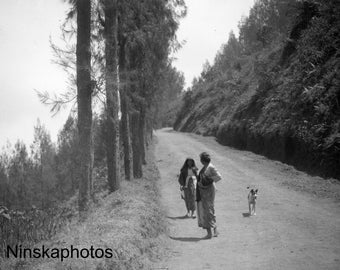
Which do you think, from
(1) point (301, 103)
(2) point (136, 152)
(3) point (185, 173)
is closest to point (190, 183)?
(3) point (185, 173)

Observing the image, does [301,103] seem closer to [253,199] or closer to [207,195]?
[253,199]

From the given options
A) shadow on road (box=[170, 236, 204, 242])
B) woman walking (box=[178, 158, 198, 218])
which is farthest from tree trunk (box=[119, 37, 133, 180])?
shadow on road (box=[170, 236, 204, 242])

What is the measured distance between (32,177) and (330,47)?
71.0 m

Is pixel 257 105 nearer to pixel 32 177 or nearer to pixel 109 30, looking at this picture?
pixel 109 30

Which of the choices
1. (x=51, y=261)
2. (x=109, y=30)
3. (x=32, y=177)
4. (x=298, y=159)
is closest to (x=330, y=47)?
(x=298, y=159)

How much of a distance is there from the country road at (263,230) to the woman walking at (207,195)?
0.39 metres

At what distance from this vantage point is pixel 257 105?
3027 centimetres

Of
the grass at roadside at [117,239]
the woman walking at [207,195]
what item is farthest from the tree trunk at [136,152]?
the woman walking at [207,195]

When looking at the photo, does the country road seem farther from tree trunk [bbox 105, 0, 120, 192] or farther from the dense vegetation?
tree trunk [bbox 105, 0, 120, 192]

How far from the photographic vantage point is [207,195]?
9.70 metres

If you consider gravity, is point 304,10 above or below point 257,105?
above

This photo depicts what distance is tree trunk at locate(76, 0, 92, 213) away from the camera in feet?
37.4

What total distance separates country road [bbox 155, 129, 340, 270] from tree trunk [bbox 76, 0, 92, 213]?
10.3 feet

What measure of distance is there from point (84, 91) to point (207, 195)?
16.0 ft
